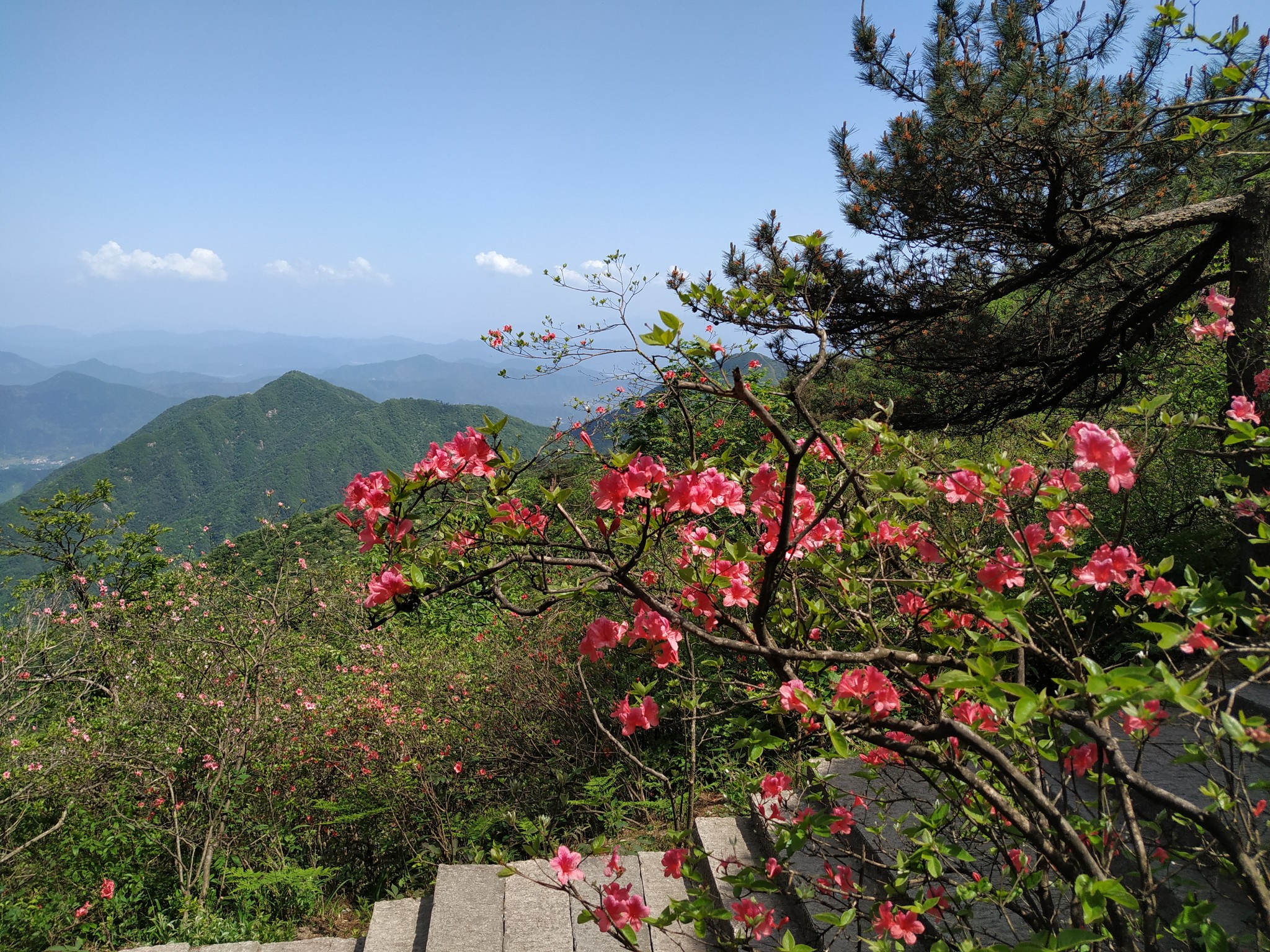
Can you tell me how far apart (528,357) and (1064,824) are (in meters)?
4.46

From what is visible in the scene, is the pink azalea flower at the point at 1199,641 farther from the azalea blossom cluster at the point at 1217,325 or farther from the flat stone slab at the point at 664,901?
the flat stone slab at the point at 664,901

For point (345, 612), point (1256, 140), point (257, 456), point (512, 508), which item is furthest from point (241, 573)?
point (257, 456)

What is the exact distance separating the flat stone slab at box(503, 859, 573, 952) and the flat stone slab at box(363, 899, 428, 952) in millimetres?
364

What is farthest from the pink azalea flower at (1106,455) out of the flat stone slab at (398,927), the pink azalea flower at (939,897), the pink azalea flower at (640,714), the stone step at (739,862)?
the flat stone slab at (398,927)

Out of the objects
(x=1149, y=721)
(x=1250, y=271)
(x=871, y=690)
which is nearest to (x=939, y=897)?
(x=871, y=690)

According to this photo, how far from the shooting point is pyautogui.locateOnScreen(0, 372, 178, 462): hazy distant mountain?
153875mm

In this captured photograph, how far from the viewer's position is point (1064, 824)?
1189 millimetres

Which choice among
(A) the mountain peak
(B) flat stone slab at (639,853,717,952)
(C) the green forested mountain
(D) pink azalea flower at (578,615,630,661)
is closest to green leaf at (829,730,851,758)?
(D) pink azalea flower at (578,615,630,661)

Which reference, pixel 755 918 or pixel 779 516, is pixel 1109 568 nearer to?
pixel 779 516

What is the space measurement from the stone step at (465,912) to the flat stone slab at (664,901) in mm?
576

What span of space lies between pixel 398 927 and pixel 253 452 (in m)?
67.4

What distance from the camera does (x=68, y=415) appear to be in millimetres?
161625

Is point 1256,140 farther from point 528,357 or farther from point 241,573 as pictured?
point 241,573

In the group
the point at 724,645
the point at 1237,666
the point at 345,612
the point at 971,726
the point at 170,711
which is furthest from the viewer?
the point at 345,612
